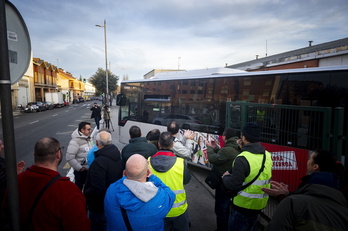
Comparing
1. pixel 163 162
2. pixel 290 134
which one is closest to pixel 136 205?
pixel 163 162

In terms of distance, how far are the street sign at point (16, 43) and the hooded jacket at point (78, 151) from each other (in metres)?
2.78

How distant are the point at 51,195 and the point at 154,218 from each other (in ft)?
2.94

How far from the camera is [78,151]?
3.93 metres

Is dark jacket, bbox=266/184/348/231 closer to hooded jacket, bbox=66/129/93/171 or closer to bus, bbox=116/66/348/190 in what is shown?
bus, bbox=116/66/348/190

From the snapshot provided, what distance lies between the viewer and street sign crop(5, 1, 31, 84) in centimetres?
131

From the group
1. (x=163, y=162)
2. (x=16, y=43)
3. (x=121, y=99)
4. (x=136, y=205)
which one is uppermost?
(x=16, y=43)

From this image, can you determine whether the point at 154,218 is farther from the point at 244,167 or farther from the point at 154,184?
the point at 244,167

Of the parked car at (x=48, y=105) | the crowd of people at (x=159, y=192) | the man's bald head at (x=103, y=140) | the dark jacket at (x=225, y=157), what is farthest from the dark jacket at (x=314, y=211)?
the parked car at (x=48, y=105)

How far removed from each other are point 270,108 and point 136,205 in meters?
3.70

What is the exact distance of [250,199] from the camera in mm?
2666

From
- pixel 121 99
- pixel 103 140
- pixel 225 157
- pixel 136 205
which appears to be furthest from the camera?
pixel 121 99

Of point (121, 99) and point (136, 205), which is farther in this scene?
point (121, 99)

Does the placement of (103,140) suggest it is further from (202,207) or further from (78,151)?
(202,207)

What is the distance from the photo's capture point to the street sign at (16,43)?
131 centimetres
